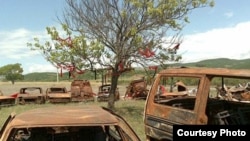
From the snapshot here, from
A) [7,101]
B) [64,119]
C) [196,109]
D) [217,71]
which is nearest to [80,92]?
[7,101]

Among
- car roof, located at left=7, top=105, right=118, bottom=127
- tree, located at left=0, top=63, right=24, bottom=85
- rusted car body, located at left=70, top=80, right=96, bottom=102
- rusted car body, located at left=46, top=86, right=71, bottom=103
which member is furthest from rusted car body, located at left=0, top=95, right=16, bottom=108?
tree, located at left=0, top=63, right=24, bottom=85

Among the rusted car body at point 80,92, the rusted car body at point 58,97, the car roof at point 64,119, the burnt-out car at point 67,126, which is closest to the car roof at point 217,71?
the burnt-out car at point 67,126

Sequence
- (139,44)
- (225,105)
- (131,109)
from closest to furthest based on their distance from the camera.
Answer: (225,105), (139,44), (131,109)

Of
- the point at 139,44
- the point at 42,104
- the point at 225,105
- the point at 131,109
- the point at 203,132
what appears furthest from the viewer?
the point at 42,104

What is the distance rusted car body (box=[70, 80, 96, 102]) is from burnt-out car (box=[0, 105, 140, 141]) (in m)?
16.2

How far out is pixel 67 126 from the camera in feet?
15.5

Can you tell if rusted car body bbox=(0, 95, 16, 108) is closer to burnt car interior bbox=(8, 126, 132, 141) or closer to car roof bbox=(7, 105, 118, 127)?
burnt car interior bbox=(8, 126, 132, 141)

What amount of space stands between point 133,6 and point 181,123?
34.3 ft

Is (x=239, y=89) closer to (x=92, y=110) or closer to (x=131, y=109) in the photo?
(x=131, y=109)

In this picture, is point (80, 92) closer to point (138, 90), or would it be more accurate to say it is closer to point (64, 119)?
point (138, 90)

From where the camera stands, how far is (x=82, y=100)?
72.1 feet

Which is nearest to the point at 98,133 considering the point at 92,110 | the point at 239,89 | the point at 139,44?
the point at 92,110

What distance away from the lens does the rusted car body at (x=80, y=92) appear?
72.1 feet

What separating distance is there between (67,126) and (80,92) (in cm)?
1754
